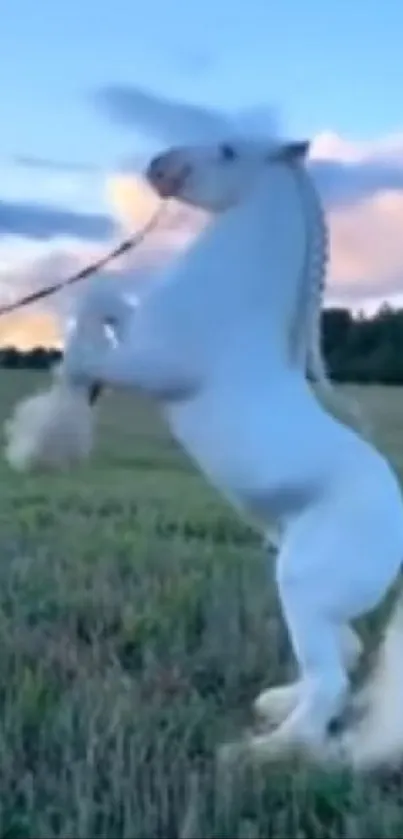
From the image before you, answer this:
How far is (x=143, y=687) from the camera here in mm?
4738

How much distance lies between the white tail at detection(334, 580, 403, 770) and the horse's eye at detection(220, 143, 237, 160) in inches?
41.8

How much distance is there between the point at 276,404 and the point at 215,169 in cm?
56

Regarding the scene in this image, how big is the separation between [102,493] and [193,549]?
327cm

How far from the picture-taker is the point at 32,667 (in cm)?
491

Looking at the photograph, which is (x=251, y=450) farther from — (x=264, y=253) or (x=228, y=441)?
(x=264, y=253)

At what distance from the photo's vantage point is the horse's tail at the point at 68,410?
4168 millimetres

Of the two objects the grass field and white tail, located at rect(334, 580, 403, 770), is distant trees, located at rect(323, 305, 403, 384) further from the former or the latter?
white tail, located at rect(334, 580, 403, 770)

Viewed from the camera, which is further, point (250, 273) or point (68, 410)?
point (68, 410)

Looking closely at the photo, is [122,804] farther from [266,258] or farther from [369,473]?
[266,258]

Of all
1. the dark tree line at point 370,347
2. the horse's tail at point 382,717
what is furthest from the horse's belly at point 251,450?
the dark tree line at point 370,347

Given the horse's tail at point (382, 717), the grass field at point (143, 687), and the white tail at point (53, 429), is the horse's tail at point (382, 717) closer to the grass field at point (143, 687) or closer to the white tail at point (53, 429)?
the grass field at point (143, 687)

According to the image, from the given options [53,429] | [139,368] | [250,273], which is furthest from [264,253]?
[53,429]

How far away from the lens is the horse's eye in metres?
4.21

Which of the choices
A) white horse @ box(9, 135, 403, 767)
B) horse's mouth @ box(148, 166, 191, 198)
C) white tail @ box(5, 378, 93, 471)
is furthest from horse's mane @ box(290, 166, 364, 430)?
white tail @ box(5, 378, 93, 471)
